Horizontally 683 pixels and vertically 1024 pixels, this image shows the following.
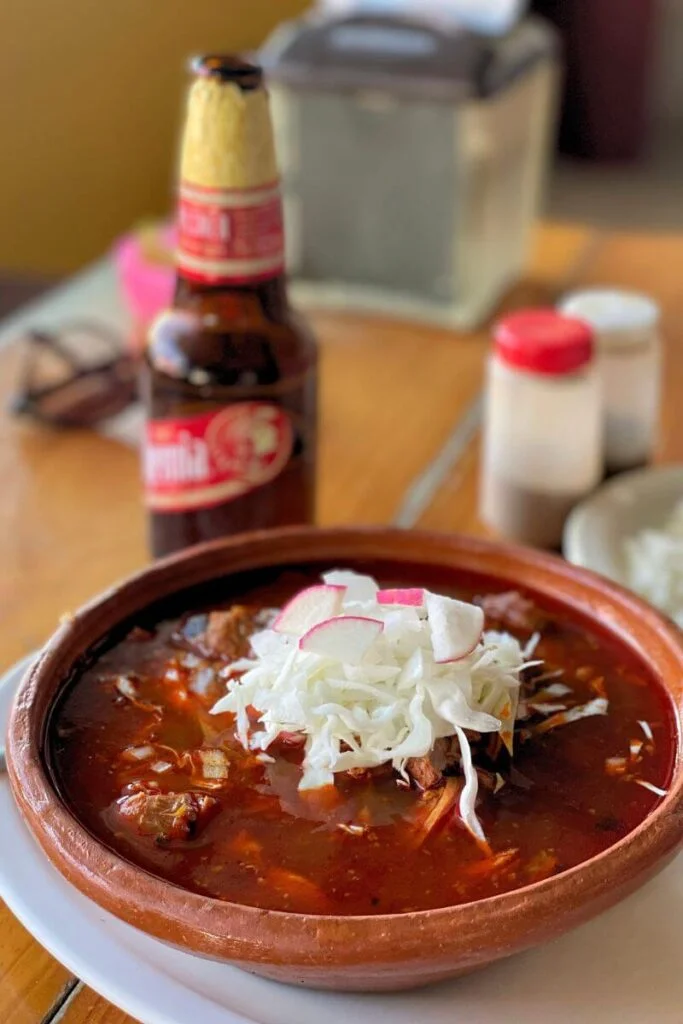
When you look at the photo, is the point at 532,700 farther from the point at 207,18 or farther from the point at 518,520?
the point at 207,18

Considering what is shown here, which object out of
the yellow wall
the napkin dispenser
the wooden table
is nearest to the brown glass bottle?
the wooden table

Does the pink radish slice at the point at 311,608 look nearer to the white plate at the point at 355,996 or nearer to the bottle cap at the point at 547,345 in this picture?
the white plate at the point at 355,996

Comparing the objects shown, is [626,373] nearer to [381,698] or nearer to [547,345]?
[547,345]

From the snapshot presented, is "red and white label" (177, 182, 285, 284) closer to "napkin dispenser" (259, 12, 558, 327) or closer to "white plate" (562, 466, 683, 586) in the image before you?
"white plate" (562, 466, 683, 586)

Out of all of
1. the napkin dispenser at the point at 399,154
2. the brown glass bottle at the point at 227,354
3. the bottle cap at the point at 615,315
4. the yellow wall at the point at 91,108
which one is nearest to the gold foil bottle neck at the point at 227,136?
the brown glass bottle at the point at 227,354

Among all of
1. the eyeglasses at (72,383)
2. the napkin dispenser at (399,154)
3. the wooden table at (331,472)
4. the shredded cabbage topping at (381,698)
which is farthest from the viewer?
the napkin dispenser at (399,154)

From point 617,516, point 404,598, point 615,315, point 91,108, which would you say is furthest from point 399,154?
point 91,108

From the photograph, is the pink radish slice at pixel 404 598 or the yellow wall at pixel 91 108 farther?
the yellow wall at pixel 91 108

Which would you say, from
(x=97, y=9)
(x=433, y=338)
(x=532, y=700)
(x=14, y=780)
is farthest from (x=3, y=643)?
(x=97, y=9)
